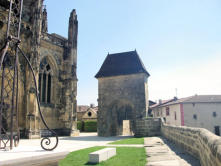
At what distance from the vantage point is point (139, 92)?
21.9 m

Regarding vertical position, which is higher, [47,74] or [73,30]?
[73,30]

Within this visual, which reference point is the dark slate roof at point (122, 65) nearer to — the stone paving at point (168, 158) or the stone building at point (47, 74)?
the stone building at point (47, 74)

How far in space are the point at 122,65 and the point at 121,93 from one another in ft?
11.5

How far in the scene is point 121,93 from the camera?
896 inches

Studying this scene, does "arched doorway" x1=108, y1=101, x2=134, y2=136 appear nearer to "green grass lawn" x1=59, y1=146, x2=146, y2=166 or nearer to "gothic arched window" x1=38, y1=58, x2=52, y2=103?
"gothic arched window" x1=38, y1=58, x2=52, y2=103

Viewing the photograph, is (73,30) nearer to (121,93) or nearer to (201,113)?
(121,93)

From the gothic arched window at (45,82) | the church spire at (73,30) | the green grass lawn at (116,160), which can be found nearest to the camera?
the green grass lawn at (116,160)

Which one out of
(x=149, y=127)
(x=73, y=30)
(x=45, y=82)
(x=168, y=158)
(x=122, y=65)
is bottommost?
(x=149, y=127)

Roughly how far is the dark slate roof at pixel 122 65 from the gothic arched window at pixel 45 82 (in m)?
5.50

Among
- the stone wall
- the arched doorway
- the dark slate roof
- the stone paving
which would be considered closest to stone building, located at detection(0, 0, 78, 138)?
the stone wall

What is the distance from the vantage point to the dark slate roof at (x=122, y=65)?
23047 mm

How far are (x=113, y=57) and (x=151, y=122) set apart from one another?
1051 cm

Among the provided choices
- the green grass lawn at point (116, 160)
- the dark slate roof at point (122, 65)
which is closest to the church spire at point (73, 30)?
the dark slate roof at point (122, 65)

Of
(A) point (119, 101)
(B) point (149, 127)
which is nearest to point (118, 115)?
(A) point (119, 101)
